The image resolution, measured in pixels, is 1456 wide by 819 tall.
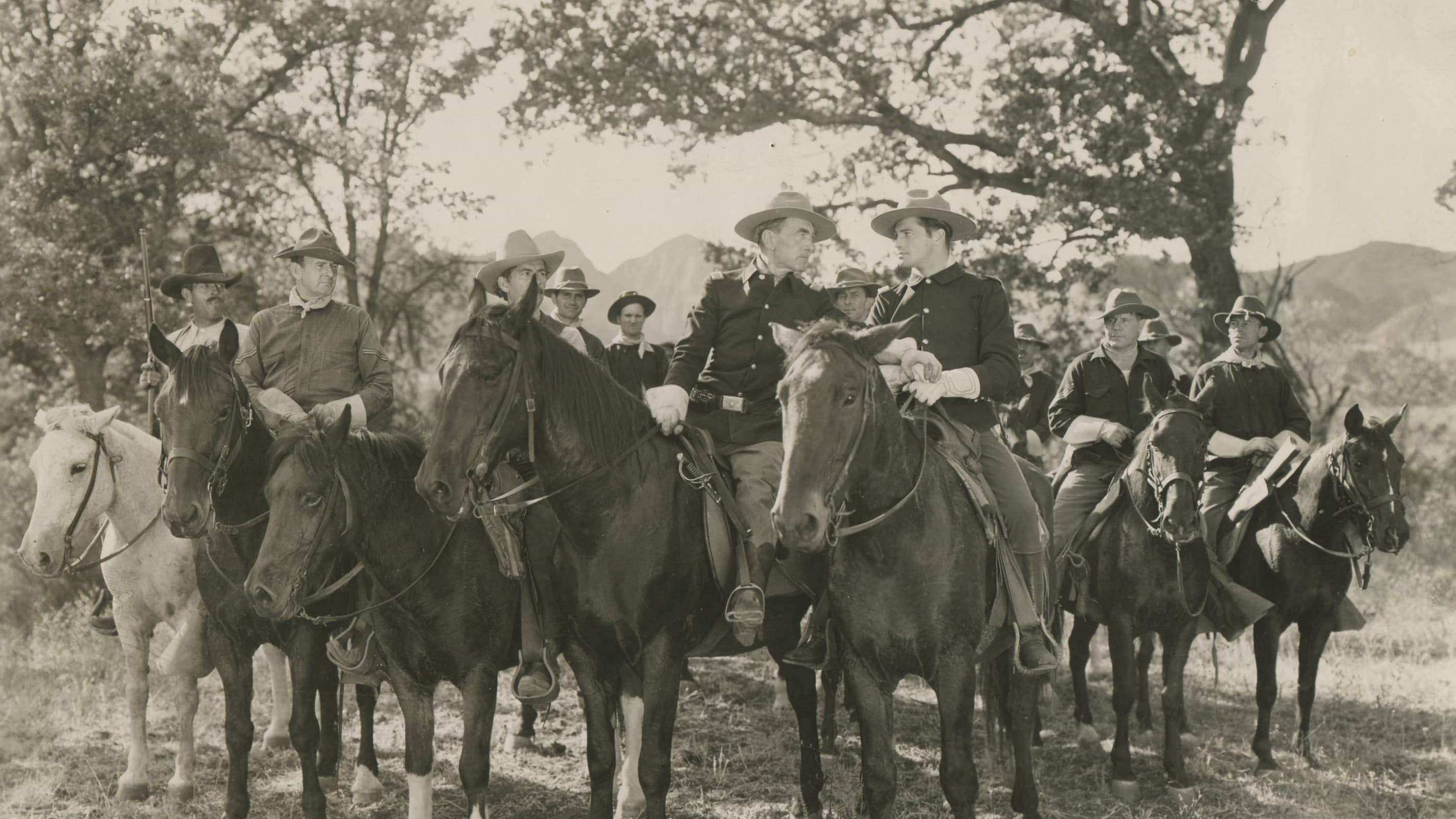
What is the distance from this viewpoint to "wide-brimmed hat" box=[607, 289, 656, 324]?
11.0 m

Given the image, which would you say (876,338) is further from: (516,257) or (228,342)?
(228,342)

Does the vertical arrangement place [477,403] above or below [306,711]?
above

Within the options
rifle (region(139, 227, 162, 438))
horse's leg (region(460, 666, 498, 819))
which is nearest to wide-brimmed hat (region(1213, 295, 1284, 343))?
horse's leg (region(460, 666, 498, 819))

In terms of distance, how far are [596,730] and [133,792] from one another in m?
3.39

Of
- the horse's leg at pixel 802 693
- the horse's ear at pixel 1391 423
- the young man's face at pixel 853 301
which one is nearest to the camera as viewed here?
the horse's leg at pixel 802 693

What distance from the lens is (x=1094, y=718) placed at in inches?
360

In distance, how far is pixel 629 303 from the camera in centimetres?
1102

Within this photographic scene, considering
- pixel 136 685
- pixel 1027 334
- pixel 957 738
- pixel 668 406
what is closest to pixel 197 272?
pixel 136 685

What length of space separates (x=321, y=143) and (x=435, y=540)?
580 inches

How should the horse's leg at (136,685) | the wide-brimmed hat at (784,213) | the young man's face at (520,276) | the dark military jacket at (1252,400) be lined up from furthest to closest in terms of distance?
the dark military jacket at (1252,400) → the young man's face at (520,276) → the horse's leg at (136,685) → the wide-brimmed hat at (784,213)

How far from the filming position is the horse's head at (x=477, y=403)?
4.54 meters

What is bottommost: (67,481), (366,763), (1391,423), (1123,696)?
(366,763)

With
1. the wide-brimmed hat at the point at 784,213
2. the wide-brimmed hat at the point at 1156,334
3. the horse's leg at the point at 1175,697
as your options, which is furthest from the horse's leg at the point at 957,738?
the wide-brimmed hat at the point at 1156,334

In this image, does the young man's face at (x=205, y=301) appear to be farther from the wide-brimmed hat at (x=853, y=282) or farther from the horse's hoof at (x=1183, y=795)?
the horse's hoof at (x=1183, y=795)
